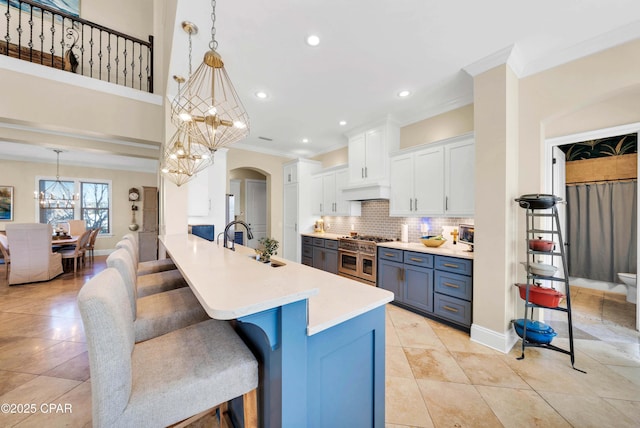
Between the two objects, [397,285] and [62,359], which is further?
[397,285]

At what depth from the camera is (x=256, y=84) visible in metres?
2.92

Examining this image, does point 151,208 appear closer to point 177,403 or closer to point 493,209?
point 177,403

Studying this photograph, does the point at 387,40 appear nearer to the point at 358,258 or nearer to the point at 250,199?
the point at 358,258

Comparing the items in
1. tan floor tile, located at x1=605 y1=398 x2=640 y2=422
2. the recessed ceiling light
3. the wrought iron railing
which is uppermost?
the wrought iron railing

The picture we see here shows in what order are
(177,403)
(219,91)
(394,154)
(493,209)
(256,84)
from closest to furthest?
(177,403) → (493,209) → (256,84) → (219,91) → (394,154)

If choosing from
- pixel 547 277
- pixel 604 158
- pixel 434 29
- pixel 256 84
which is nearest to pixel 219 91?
pixel 256 84

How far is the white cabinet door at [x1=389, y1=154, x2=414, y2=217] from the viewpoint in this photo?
11.6 ft

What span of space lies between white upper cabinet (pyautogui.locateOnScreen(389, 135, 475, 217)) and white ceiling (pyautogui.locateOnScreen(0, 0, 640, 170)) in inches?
28.7

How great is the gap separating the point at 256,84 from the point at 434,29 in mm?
1989

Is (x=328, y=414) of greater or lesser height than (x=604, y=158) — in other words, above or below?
below

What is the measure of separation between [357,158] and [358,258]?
178 cm

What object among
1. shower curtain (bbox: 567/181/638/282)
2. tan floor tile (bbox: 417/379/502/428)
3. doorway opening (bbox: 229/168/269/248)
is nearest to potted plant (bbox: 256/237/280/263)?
tan floor tile (bbox: 417/379/502/428)

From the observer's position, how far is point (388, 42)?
217 centimetres

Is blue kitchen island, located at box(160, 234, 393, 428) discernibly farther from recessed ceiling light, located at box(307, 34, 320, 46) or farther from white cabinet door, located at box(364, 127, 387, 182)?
white cabinet door, located at box(364, 127, 387, 182)
